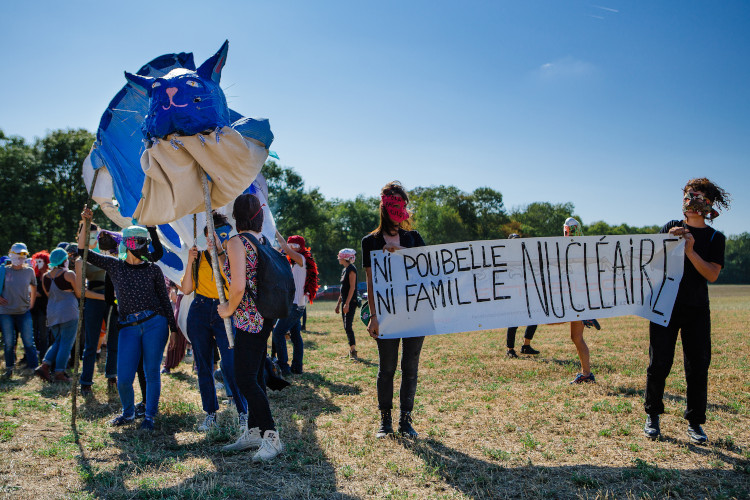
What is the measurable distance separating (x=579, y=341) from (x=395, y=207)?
3769 millimetres

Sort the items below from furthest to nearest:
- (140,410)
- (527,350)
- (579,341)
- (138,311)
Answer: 1. (527,350)
2. (579,341)
3. (140,410)
4. (138,311)

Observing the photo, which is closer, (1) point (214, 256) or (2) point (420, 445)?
(1) point (214, 256)

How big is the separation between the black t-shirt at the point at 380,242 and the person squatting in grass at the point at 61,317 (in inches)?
216

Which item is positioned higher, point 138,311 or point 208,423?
point 138,311

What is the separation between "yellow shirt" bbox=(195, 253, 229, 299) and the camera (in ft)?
16.2

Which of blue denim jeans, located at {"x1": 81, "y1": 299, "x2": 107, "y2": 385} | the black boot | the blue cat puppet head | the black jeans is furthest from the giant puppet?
blue denim jeans, located at {"x1": 81, "y1": 299, "x2": 107, "y2": 385}

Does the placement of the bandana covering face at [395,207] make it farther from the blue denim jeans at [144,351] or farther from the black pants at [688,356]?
the blue denim jeans at [144,351]

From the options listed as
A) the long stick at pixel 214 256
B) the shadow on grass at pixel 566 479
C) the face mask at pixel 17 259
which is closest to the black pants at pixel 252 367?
the long stick at pixel 214 256

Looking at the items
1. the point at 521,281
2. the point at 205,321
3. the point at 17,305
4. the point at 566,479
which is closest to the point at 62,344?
the point at 17,305

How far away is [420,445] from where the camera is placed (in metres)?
4.44

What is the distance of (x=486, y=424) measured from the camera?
511cm

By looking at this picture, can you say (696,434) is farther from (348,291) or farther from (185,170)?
(348,291)

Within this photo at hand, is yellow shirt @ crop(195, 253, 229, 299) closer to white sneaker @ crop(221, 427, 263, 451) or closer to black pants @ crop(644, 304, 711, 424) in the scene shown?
white sneaker @ crop(221, 427, 263, 451)

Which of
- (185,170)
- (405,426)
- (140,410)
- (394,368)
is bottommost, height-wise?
(140,410)
